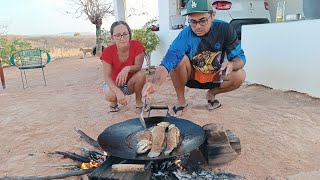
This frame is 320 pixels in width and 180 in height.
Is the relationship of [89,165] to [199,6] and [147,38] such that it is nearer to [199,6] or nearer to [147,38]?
[199,6]

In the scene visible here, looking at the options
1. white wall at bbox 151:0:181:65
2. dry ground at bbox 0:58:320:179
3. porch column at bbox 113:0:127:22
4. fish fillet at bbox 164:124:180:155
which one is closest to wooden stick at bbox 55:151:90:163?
dry ground at bbox 0:58:320:179

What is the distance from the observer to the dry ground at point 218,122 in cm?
240

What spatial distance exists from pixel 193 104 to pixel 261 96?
1118 millimetres

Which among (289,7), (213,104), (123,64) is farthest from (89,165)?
(289,7)

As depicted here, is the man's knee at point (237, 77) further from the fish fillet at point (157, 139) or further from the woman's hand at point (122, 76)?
the fish fillet at point (157, 139)

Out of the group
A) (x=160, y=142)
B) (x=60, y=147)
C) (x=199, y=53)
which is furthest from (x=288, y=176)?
(x=60, y=147)

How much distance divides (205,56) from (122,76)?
3.36ft

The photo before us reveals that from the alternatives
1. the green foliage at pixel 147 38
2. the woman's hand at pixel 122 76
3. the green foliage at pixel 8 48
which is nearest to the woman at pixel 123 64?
the woman's hand at pixel 122 76

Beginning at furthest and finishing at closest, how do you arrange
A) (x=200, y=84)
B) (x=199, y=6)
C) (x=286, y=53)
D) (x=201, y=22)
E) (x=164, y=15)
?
(x=164, y=15) < (x=286, y=53) < (x=200, y=84) < (x=201, y=22) < (x=199, y=6)

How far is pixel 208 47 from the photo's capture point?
3.34 metres

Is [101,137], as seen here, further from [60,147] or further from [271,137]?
[271,137]

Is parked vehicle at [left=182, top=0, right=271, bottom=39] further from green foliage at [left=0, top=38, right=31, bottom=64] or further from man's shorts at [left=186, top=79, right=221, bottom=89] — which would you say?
green foliage at [left=0, top=38, right=31, bottom=64]

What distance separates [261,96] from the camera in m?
4.44

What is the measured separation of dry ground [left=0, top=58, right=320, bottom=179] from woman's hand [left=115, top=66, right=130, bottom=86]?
47cm
